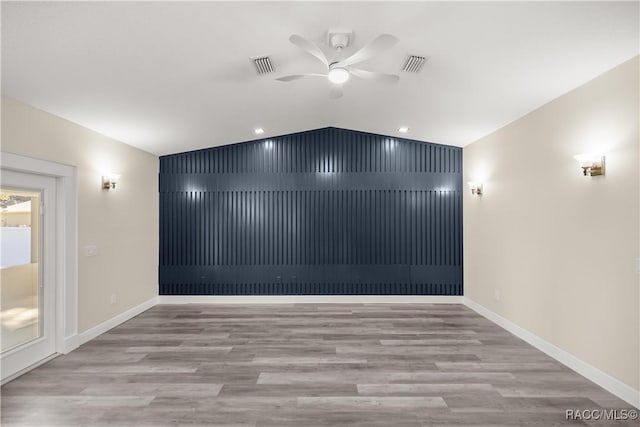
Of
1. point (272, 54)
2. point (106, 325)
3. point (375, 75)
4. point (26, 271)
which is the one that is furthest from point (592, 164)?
point (106, 325)

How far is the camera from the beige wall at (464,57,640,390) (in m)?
2.88

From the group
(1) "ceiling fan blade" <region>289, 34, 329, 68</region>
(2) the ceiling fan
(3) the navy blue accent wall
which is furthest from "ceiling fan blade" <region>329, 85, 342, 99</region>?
(3) the navy blue accent wall

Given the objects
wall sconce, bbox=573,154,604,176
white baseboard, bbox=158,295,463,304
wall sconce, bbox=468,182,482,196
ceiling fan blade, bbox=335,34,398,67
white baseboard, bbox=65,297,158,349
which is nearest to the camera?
ceiling fan blade, bbox=335,34,398,67

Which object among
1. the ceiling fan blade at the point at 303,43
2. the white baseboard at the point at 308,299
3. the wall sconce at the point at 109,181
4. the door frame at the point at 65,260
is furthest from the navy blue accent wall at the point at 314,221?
the ceiling fan blade at the point at 303,43

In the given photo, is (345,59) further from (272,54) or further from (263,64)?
(263,64)

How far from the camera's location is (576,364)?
3393mm

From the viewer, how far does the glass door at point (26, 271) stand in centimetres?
337

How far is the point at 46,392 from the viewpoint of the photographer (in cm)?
305

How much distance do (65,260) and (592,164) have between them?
5.42 m

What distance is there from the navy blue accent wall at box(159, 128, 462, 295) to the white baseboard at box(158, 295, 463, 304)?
0.09 metres

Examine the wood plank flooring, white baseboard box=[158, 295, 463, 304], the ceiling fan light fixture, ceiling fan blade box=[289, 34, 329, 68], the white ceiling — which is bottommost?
the wood plank flooring

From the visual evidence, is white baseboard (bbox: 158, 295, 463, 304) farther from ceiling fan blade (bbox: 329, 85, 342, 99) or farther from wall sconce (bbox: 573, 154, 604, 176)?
ceiling fan blade (bbox: 329, 85, 342, 99)

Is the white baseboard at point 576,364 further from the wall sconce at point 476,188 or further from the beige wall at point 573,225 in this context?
the wall sconce at point 476,188

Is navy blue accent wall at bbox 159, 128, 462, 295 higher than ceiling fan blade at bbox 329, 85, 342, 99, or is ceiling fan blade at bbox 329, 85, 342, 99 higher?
ceiling fan blade at bbox 329, 85, 342, 99
